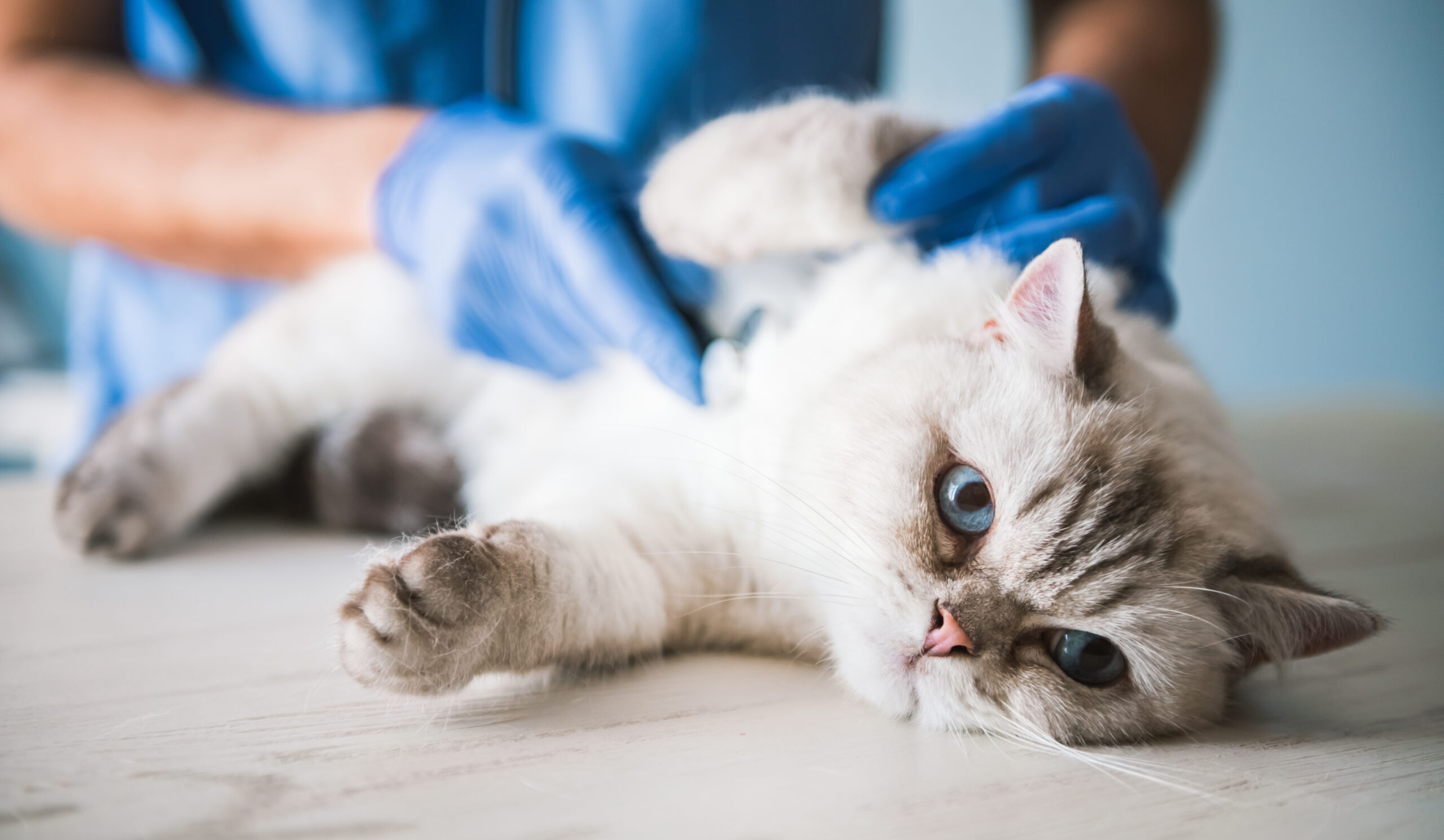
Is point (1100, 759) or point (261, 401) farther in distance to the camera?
point (261, 401)

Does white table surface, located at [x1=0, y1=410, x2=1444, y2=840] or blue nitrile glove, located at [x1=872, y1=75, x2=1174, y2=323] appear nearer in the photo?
white table surface, located at [x1=0, y1=410, x2=1444, y2=840]

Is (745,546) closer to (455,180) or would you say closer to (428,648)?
(428,648)

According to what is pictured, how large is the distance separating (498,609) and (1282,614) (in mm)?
916

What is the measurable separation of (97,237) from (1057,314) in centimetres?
219

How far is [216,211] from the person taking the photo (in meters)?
2.04

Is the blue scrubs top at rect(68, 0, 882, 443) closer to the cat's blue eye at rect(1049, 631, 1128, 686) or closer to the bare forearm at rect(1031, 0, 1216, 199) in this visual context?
the bare forearm at rect(1031, 0, 1216, 199)

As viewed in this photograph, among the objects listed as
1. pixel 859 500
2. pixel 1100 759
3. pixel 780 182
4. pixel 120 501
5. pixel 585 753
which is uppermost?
pixel 780 182

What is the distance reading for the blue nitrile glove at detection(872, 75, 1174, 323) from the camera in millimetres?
1398

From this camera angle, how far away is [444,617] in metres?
0.98

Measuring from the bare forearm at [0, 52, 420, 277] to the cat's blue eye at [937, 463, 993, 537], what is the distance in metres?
1.45

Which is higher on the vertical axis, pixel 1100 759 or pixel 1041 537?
pixel 1041 537

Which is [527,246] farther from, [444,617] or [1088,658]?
[1088,658]

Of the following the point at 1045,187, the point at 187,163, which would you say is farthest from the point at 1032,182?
the point at 187,163

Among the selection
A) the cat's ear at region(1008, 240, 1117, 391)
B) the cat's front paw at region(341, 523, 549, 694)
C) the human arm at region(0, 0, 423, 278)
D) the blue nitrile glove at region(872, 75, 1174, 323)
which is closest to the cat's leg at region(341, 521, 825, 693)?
the cat's front paw at region(341, 523, 549, 694)
